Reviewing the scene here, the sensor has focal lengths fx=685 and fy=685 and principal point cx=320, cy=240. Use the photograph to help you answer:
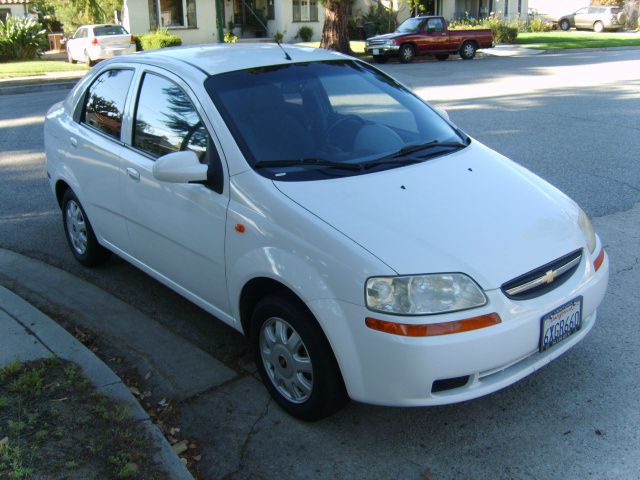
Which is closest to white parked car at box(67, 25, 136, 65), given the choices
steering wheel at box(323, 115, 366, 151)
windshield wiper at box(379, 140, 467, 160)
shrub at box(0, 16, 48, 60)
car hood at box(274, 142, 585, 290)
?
shrub at box(0, 16, 48, 60)

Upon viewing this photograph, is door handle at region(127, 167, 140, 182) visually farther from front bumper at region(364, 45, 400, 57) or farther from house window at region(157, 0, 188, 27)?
house window at region(157, 0, 188, 27)

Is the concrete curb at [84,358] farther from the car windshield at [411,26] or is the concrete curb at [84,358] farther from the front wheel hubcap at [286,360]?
the car windshield at [411,26]

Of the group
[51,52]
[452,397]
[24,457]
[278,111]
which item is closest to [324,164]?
[278,111]

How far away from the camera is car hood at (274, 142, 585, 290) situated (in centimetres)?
312

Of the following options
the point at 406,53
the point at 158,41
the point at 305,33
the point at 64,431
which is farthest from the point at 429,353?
the point at 305,33

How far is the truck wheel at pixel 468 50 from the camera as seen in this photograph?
26.2 m

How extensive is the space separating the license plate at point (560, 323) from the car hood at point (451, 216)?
0.25 metres

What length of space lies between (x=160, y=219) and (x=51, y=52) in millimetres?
38255

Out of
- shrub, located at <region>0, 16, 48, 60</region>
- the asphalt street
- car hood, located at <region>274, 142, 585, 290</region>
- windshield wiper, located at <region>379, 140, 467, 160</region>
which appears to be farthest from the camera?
shrub, located at <region>0, 16, 48, 60</region>

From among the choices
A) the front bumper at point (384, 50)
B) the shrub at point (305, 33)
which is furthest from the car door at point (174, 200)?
the shrub at point (305, 33)

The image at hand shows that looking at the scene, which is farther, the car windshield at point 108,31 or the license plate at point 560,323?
the car windshield at point 108,31

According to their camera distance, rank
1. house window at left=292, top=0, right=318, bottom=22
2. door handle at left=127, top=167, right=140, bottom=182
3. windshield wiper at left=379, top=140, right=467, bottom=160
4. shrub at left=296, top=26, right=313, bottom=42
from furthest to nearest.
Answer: house window at left=292, top=0, right=318, bottom=22, shrub at left=296, top=26, right=313, bottom=42, door handle at left=127, top=167, right=140, bottom=182, windshield wiper at left=379, top=140, right=467, bottom=160

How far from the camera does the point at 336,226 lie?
3.24 m

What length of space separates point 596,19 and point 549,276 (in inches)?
1828
